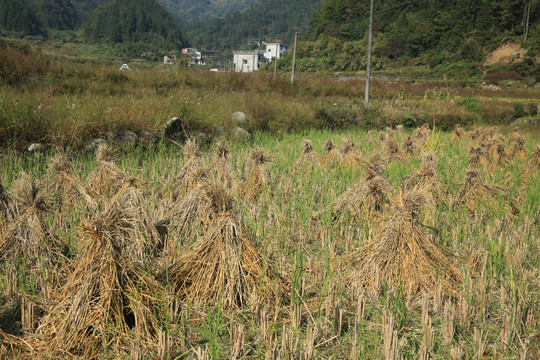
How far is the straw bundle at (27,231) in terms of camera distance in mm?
2381

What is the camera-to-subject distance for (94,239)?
6.05 feet

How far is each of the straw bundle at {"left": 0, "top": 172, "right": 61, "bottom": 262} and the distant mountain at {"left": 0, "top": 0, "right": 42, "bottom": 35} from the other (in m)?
92.1

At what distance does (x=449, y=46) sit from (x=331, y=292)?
54.1m

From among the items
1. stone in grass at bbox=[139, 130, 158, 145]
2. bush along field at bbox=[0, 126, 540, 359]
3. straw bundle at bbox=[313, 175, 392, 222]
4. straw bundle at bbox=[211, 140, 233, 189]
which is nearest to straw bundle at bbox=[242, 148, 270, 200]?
straw bundle at bbox=[211, 140, 233, 189]

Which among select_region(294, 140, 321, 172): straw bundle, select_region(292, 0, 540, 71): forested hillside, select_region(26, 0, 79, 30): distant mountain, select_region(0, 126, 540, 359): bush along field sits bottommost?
select_region(0, 126, 540, 359): bush along field

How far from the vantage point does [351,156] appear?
18.2ft

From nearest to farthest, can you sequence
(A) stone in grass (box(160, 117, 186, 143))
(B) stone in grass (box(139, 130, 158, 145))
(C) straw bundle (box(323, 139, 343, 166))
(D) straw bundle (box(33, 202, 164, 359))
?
(D) straw bundle (box(33, 202, 164, 359)) < (C) straw bundle (box(323, 139, 343, 166)) < (B) stone in grass (box(139, 130, 158, 145)) < (A) stone in grass (box(160, 117, 186, 143))

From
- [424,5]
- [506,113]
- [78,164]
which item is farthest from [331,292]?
[424,5]

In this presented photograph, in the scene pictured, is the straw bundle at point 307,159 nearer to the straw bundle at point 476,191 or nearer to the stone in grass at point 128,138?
the straw bundle at point 476,191

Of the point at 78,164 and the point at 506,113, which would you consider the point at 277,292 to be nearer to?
the point at 78,164

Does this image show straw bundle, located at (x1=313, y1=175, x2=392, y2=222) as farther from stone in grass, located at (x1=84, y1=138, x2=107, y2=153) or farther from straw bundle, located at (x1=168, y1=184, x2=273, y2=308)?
stone in grass, located at (x1=84, y1=138, x2=107, y2=153)

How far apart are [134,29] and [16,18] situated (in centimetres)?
2470

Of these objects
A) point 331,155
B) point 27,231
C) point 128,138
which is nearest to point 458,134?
point 331,155

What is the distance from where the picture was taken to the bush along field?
72.7 inches
